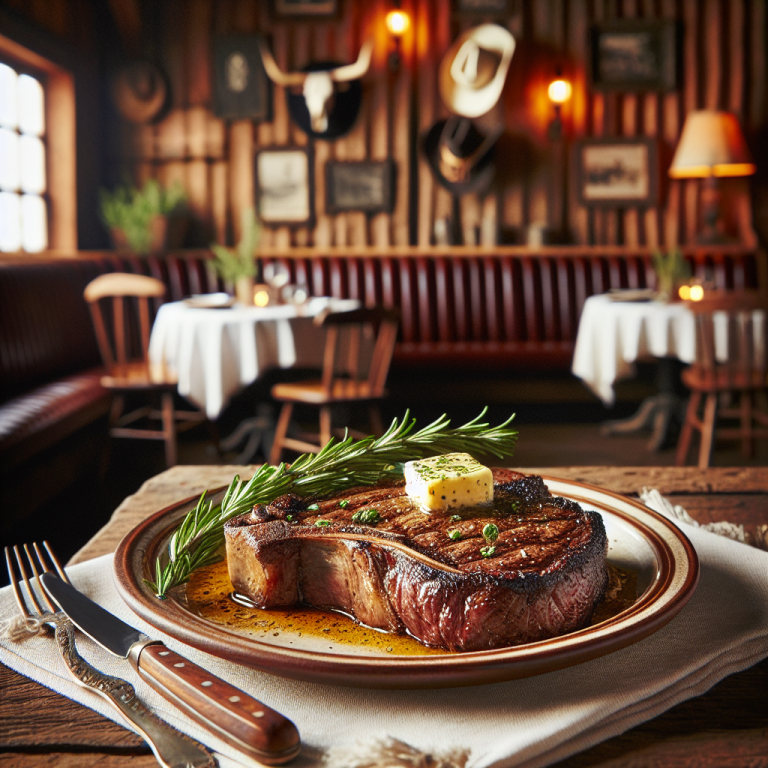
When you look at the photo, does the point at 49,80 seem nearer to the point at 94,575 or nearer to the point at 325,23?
the point at 325,23

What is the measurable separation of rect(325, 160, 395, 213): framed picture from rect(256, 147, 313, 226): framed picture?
0.19 m

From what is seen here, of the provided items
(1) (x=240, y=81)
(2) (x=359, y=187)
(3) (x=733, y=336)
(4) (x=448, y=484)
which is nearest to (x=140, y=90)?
(1) (x=240, y=81)

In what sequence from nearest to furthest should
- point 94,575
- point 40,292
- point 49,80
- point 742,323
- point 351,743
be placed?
point 351,743 < point 94,575 < point 742,323 < point 40,292 < point 49,80

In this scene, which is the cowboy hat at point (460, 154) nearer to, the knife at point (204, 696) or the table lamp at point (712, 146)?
the table lamp at point (712, 146)

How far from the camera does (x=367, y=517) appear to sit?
27.5 inches

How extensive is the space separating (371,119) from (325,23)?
0.85m

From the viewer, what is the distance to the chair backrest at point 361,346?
3633 mm

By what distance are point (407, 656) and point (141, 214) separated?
18.7ft

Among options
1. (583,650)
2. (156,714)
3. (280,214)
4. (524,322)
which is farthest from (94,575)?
(280,214)

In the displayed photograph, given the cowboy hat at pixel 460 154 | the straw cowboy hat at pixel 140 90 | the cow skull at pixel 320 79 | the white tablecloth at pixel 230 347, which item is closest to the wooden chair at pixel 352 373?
the white tablecloth at pixel 230 347

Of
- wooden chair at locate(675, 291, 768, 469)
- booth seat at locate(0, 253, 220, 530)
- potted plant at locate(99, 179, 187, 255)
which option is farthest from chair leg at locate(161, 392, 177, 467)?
wooden chair at locate(675, 291, 768, 469)

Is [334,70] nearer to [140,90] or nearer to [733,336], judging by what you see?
[140,90]

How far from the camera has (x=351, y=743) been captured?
51cm

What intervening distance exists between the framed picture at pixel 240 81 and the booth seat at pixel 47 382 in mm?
1684
